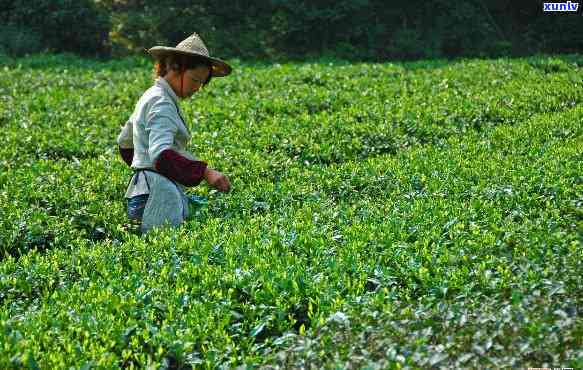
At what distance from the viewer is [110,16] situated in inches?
880

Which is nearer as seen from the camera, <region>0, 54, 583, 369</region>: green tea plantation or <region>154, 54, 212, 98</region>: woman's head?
<region>0, 54, 583, 369</region>: green tea plantation

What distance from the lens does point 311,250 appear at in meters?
4.80

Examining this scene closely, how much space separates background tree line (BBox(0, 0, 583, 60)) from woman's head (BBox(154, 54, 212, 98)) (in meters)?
15.9

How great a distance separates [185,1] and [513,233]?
767 inches

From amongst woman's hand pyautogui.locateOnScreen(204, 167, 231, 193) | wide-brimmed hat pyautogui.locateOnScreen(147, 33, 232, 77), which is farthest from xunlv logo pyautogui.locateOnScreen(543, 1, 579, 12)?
woman's hand pyautogui.locateOnScreen(204, 167, 231, 193)

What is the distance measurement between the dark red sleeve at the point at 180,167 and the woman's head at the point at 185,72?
1.96 ft

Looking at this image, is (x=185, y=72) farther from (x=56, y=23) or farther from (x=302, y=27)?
(x=302, y=27)

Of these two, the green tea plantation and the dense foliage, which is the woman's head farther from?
the dense foliage

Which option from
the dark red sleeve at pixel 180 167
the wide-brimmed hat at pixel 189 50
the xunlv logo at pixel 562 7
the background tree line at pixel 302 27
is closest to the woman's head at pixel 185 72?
the wide-brimmed hat at pixel 189 50

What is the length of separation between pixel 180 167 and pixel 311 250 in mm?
1193

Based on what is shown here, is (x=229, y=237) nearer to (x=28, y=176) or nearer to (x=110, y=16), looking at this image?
(x=28, y=176)

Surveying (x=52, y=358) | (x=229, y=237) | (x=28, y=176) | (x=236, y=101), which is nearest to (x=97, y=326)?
(x=52, y=358)

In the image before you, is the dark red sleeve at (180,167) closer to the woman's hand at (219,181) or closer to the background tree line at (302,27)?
the woman's hand at (219,181)

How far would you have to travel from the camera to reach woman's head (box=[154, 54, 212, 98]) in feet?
18.3
